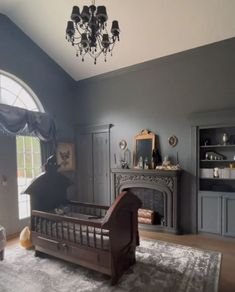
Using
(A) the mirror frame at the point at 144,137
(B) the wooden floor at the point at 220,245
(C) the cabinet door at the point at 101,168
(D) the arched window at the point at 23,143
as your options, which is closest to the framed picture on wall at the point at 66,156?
(D) the arched window at the point at 23,143

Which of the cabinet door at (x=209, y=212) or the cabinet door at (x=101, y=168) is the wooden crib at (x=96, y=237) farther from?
the cabinet door at (x=101, y=168)

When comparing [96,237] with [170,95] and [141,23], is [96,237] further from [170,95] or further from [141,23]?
[141,23]

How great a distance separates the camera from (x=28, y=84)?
4789 millimetres

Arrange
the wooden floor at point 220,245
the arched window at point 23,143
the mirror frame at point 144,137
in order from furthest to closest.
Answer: the mirror frame at point 144,137
the arched window at point 23,143
the wooden floor at point 220,245

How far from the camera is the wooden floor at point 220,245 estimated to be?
265cm

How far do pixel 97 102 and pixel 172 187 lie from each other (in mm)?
2787

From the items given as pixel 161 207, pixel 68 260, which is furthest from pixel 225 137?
pixel 68 260

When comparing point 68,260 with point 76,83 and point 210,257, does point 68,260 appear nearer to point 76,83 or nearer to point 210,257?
point 210,257

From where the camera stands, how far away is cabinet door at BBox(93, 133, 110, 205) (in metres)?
5.35

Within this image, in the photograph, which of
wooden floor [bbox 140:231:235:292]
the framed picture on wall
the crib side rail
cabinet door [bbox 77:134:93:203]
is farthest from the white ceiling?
wooden floor [bbox 140:231:235:292]

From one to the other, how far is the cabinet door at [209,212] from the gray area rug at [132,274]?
0.78 meters

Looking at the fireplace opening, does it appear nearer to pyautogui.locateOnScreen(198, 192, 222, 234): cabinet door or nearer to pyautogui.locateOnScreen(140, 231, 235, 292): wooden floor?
pyautogui.locateOnScreen(140, 231, 235, 292): wooden floor

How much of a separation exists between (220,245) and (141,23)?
4150 mm

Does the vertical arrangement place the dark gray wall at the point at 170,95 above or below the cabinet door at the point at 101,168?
above
